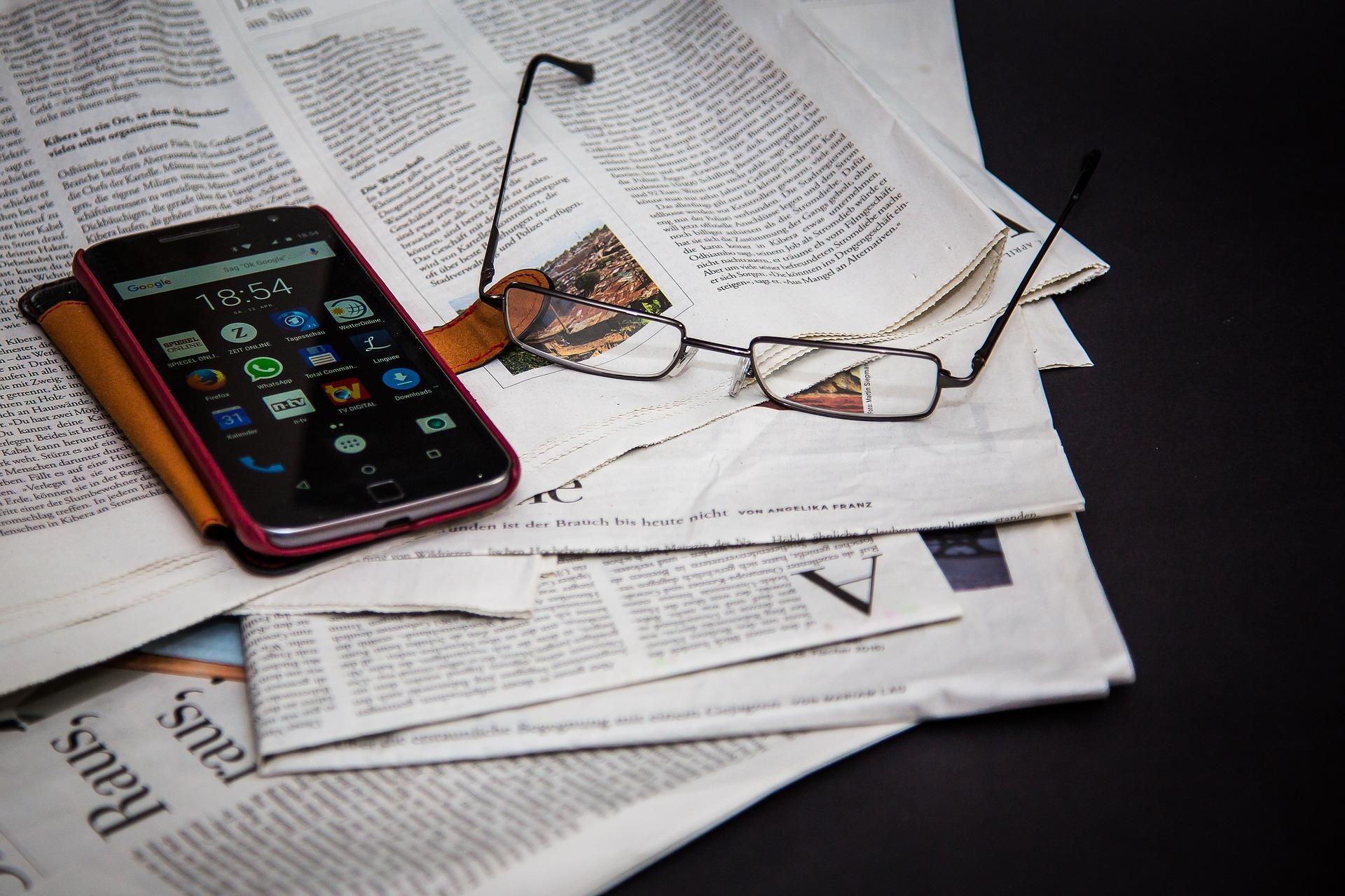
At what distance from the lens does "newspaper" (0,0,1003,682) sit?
64 cm

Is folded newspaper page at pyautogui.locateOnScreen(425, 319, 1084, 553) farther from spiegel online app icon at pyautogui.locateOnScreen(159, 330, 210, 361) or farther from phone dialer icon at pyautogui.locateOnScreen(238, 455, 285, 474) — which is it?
spiegel online app icon at pyautogui.locateOnScreen(159, 330, 210, 361)

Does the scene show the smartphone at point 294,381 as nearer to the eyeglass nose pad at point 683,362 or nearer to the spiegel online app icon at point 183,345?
the spiegel online app icon at point 183,345

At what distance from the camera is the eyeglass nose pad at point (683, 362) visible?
678 mm

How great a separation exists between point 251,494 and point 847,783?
0.35m

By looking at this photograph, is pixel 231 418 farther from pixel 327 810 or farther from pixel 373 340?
pixel 327 810

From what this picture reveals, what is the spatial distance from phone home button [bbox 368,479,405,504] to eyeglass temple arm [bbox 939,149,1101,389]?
1.17 ft

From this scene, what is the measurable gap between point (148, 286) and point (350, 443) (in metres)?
0.20

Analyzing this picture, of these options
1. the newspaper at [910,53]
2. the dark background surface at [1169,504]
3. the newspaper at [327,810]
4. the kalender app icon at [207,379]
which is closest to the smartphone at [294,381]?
the kalender app icon at [207,379]

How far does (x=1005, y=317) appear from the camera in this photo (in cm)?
69

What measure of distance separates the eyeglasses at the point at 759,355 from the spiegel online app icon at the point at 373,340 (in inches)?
3.2

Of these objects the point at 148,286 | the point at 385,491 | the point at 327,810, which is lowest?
the point at 327,810

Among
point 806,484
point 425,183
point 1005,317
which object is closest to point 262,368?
point 425,183

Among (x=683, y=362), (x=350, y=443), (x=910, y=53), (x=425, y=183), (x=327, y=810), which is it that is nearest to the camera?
(x=327, y=810)

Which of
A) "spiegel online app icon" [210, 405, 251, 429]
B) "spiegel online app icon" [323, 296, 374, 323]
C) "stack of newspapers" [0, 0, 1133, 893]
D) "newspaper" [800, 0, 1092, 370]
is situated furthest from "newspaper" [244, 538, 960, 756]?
"newspaper" [800, 0, 1092, 370]
